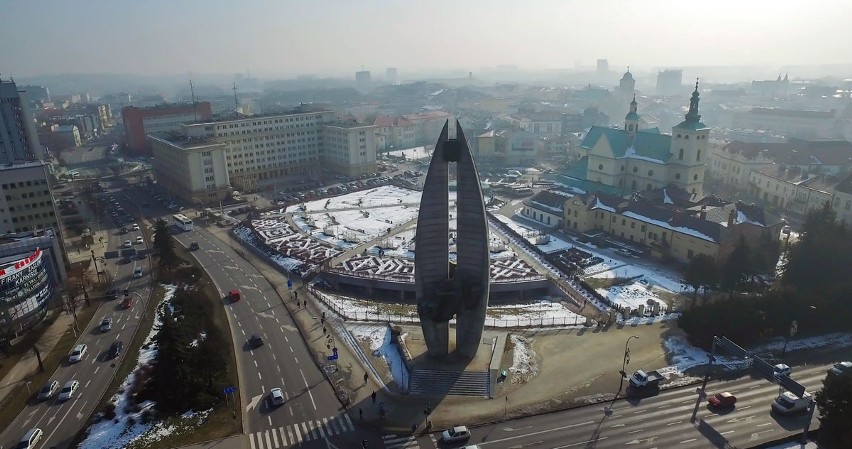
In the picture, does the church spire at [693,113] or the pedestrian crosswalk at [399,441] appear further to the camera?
the church spire at [693,113]

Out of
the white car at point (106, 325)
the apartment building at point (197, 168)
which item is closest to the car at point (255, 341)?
the white car at point (106, 325)

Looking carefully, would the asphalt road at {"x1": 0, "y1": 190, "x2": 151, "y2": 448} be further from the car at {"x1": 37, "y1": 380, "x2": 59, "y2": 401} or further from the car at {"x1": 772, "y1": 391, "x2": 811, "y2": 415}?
the car at {"x1": 772, "y1": 391, "x2": 811, "y2": 415}

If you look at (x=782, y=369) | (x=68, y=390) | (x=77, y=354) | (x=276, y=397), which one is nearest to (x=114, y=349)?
(x=77, y=354)

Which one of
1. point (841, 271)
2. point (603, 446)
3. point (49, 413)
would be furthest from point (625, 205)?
point (49, 413)

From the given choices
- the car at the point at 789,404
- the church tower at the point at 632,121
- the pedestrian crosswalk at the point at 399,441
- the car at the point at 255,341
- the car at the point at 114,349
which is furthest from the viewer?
the church tower at the point at 632,121

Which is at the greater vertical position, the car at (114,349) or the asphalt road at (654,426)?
the car at (114,349)

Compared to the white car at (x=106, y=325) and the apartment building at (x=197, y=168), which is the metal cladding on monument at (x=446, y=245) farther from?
the apartment building at (x=197, y=168)

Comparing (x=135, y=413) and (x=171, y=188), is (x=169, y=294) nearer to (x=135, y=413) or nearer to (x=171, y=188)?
(x=135, y=413)
